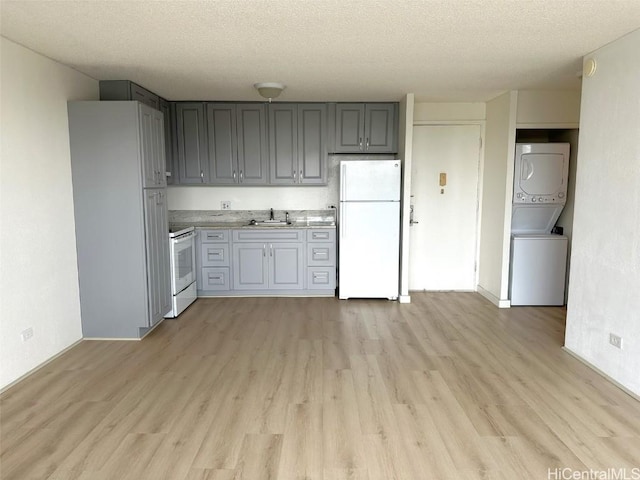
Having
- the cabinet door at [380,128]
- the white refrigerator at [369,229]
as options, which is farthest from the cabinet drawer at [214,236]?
the cabinet door at [380,128]

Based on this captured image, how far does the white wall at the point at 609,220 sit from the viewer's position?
2.74m

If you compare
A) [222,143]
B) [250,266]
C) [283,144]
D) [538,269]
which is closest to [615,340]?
[538,269]

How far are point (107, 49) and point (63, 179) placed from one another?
1.13m

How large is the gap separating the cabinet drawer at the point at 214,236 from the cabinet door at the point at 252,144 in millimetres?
699

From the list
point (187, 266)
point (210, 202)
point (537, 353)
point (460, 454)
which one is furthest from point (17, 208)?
point (537, 353)

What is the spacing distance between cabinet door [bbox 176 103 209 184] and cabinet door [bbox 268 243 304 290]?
1292 millimetres

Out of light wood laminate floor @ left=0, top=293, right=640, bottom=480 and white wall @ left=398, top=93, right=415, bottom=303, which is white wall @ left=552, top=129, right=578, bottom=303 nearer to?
light wood laminate floor @ left=0, top=293, right=640, bottom=480

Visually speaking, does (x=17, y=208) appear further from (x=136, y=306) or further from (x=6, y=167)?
(x=136, y=306)

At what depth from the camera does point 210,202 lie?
18.3 ft

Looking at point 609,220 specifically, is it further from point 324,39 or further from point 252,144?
point 252,144

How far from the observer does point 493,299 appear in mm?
4949

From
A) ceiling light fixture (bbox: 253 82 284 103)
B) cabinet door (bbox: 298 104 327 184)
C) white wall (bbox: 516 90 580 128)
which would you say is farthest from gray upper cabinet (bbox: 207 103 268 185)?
white wall (bbox: 516 90 580 128)

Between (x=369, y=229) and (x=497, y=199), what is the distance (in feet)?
4.96

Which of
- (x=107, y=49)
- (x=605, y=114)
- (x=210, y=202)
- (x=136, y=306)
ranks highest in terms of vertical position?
(x=107, y=49)
